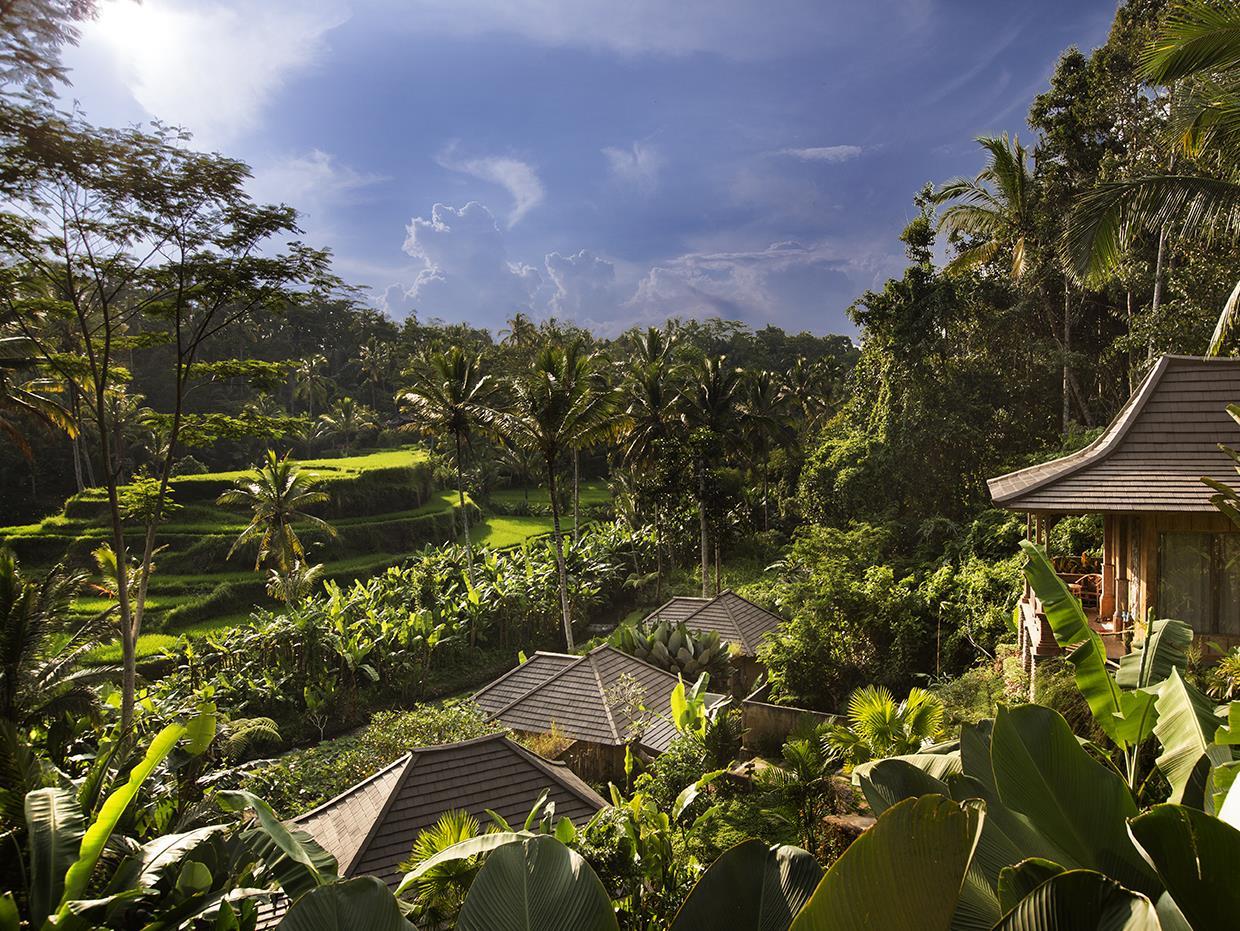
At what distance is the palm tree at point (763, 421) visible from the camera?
2516 centimetres

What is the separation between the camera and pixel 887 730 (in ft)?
25.9

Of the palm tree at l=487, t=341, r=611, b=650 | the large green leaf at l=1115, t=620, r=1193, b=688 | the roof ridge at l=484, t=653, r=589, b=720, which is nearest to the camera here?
the large green leaf at l=1115, t=620, r=1193, b=688

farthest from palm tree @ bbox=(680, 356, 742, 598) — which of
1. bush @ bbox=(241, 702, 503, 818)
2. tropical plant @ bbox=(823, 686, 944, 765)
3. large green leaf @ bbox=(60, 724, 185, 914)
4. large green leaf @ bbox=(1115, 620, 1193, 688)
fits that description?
large green leaf @ bbox=(60, 724, 185, 914)

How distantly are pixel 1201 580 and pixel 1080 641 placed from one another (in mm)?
5343

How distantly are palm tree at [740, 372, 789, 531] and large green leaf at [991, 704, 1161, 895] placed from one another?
22.9m

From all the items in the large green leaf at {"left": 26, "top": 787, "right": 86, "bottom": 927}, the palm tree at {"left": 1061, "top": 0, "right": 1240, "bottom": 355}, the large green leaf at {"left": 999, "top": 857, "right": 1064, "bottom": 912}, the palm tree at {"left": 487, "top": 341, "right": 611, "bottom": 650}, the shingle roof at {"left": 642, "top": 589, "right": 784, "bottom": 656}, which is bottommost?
the shingle roof at {"left": 642, "top": 589, "right": 784, "bottom": 656}

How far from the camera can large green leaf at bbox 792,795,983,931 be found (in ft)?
3.66

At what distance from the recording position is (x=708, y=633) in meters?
15.1

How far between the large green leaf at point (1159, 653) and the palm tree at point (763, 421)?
20462mm

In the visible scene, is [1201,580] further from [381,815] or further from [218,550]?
[218,550]

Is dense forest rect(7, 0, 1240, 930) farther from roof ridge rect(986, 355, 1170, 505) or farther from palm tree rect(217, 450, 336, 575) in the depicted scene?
roof ridge rect(986, 355, 1170, 505)

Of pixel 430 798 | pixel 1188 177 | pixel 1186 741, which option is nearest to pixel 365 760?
pixel 430 798

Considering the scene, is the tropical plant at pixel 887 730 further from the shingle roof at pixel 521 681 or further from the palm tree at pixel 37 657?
the palm tree at pixel 37 657

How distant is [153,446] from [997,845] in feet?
122
